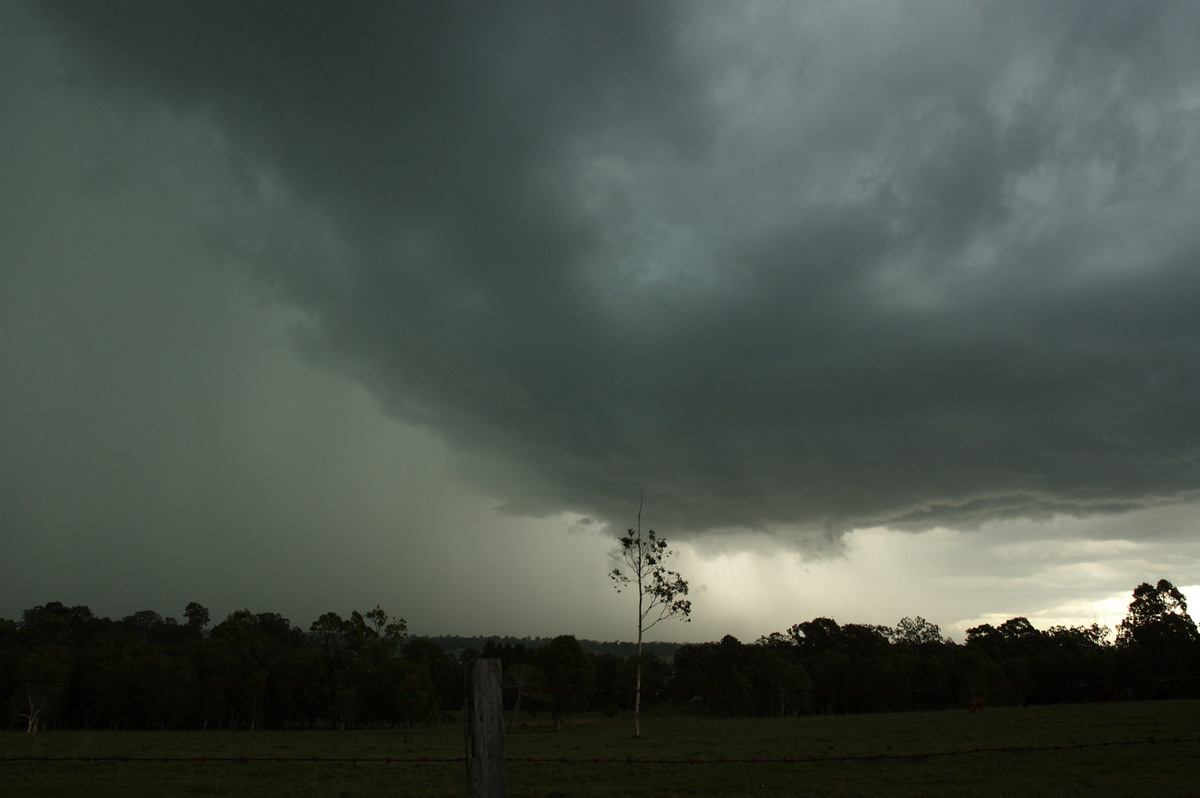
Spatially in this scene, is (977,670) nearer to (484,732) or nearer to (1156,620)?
(1156,620)

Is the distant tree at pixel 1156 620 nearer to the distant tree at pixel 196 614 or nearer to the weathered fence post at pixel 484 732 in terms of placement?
the weathered fence post at pixel 484 732

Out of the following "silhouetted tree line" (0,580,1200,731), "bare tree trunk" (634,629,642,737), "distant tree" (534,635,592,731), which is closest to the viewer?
"bare tree trunk" (634,629,642,737)

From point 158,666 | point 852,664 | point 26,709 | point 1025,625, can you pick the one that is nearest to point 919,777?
point 26,709

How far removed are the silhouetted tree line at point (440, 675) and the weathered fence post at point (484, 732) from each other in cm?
4384

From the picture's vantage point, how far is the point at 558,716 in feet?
220

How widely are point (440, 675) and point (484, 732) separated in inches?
4158

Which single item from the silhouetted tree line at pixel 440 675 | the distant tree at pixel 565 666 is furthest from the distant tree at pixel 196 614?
the distant tree at pixel 565 666

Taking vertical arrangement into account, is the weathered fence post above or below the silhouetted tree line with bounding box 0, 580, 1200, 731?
above

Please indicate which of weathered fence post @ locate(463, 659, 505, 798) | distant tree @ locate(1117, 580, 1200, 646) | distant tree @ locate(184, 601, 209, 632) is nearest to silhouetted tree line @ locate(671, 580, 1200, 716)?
distant tree @ locate(1117, 580, 1200, 646)

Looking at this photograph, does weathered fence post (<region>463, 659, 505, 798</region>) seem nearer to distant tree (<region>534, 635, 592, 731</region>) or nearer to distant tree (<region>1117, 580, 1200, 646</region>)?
distant tree (<region>534, 635, 592, 731</region>)

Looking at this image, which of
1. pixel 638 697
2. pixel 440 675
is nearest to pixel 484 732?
pixel 638 697

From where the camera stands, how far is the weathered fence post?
269 inches

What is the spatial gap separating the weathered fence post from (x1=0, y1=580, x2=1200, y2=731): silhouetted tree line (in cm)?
4384

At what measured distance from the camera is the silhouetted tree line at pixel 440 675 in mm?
60344
